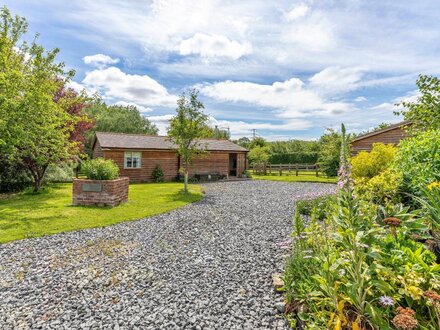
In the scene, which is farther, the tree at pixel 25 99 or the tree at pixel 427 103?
the tree at pixel 25 99

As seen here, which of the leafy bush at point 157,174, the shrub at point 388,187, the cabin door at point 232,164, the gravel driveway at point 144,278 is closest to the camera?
the gravel driveway at point 144,278

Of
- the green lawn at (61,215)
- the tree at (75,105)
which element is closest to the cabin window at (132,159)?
the tree at (75,105)

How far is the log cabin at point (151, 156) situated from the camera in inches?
720

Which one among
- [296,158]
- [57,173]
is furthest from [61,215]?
[296,158]

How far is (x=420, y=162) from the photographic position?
4.95 m

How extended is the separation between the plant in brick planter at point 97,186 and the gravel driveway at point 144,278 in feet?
9.03

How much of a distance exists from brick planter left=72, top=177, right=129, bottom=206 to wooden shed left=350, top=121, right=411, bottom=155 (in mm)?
13259

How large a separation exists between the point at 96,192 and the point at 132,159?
32.3ft

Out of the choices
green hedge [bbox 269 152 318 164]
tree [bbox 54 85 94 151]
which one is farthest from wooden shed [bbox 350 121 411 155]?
tree [bbox 54 85 94 151]

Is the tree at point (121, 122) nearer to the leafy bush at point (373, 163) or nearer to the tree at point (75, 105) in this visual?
the tree at point (75, 105)

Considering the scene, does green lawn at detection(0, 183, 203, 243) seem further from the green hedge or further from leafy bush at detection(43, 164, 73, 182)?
the green hedge

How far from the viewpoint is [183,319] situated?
286 cm

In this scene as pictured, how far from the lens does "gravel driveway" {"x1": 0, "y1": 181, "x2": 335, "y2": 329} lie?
2.90 metres

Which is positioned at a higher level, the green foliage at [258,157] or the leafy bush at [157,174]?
the green foliage at [258,157]
